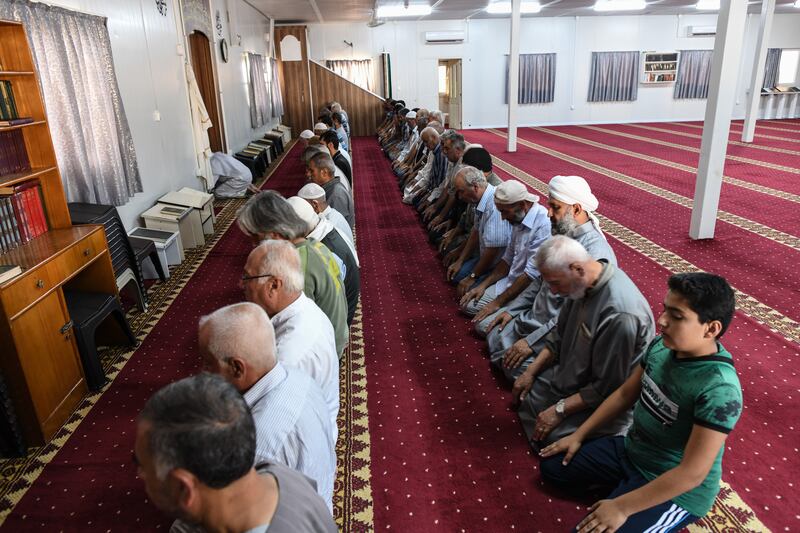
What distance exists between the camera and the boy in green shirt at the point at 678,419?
1631 millimetres

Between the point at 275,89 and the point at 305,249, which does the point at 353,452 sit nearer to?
the point at 305,249

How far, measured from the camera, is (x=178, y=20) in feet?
22.4

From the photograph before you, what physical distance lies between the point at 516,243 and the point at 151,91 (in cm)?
433

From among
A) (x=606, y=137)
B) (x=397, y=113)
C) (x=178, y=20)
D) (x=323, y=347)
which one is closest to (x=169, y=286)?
(x=323, y=347)

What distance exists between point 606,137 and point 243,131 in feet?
28.0

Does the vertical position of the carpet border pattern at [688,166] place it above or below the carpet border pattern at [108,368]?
above

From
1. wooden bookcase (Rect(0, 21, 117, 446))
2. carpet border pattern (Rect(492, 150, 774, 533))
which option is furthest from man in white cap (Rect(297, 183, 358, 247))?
carpet border pattern (Rect(492, 150, 774, 533))

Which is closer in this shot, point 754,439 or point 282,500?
point 282,500

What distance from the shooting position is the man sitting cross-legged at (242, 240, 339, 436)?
1.99m

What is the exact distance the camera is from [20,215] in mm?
3098

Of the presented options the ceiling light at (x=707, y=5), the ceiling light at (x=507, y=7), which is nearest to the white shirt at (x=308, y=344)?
the ceiling light at (x=507, y=7)

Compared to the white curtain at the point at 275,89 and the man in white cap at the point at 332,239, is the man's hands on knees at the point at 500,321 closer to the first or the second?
the man in white cap at the point at 332,239

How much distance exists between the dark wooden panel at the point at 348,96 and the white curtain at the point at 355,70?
500mm

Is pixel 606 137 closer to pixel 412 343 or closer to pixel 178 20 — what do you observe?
pixel 178 20
